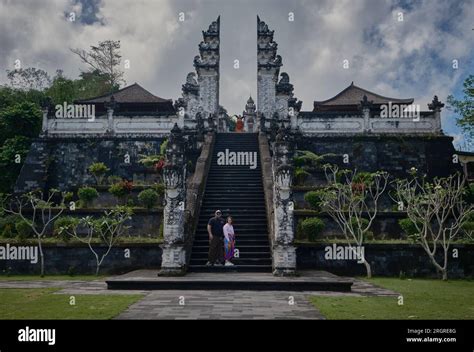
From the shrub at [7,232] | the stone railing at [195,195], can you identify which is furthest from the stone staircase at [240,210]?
the shrub at [7,232]

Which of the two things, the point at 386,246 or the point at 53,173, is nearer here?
the point at 386,246

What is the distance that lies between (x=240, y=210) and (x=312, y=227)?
8.25 feet

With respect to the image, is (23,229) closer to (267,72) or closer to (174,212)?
(174,212)

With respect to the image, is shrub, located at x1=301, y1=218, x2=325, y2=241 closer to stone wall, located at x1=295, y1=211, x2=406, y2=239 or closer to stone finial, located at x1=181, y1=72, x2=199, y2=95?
stone wall, located at x1=295, y1=211, x2=406, y2=239

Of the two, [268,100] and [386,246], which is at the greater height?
[268,100]

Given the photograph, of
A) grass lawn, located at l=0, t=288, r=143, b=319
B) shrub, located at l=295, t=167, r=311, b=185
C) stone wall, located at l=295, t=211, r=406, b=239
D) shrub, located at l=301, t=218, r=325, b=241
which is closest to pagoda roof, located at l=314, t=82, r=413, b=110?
shrub, located at l=295, t=167, r=311, b=185

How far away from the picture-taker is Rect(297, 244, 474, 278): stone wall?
1479 centimetres

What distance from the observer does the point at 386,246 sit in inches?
584

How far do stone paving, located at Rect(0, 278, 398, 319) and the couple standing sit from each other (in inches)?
106

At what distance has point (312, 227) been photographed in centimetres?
1505
